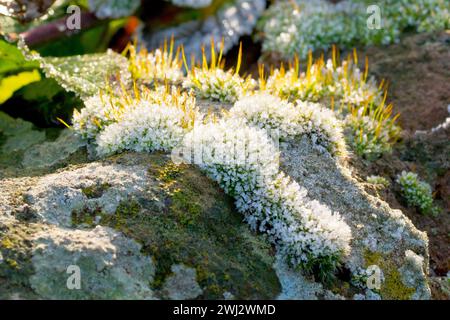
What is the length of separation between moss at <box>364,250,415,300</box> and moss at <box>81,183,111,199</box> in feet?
7.62

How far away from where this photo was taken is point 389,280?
5.28 m

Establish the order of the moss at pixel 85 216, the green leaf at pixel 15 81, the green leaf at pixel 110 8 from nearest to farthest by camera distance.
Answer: the moss at pixel 85 216 < the green leaf at pixel 15 81 < the green leaf at pixel 110 8

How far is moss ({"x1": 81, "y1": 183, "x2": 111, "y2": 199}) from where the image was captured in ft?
16.8

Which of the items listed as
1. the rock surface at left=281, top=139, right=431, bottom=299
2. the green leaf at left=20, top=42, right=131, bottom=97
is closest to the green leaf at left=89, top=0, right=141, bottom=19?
the green leaf at left=20, top=42, right=131, bottom=97

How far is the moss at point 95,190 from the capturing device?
16.8ft

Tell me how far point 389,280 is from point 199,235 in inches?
66.8

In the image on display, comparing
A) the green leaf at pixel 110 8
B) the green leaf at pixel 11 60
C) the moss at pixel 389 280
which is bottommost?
the moss at pixel 389 280

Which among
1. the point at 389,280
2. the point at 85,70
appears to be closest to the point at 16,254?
the point at 389,280

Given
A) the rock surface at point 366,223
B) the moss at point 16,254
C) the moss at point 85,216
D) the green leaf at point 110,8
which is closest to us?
the moss at point 16,254

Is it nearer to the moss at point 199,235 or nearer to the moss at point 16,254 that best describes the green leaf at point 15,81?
the moss at point 199,235

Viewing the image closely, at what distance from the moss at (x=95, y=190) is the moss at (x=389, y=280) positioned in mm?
2321

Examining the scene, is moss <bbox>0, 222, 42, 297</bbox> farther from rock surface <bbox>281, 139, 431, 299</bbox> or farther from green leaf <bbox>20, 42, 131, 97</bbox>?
green leaf <bbox>20, 42, 131, 97</bbox>

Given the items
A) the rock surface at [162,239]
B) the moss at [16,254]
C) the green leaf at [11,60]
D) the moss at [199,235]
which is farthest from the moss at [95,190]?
the green leaf at [11,60]
